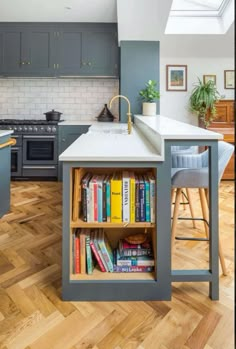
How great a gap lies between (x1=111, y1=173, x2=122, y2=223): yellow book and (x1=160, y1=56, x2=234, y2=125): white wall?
144 inches

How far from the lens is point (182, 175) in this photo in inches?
70.0

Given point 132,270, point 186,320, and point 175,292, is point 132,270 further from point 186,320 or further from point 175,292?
point 186,320

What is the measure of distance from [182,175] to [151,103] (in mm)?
2618

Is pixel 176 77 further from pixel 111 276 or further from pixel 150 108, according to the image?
pixel 111 276

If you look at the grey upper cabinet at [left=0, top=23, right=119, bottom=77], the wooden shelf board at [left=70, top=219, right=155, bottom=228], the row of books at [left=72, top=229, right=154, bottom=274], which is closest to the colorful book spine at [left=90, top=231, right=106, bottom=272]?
the row of books at [left=72, top=229, right=154, bottom=274]

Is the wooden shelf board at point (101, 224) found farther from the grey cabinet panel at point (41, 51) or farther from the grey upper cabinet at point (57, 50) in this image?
the grey cabinet panel at point (41, 51)

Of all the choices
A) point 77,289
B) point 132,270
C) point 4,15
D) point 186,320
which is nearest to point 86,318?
point 77,289

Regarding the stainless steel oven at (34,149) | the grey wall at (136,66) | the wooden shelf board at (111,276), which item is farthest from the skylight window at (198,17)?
the wooden shelf board at (111,276)

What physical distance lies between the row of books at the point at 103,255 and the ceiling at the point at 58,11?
334cm

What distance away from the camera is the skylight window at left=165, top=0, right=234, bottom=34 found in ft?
13.1

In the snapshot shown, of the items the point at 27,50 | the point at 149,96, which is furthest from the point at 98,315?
the point at 27,50

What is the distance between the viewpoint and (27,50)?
4.53m

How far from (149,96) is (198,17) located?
A: 134cm

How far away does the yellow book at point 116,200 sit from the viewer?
153 centimetres
